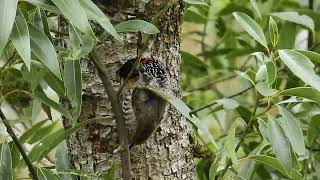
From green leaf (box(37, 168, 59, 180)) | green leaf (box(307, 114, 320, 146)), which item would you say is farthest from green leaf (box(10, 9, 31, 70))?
green leaf (box(307, 114, 320, 146))

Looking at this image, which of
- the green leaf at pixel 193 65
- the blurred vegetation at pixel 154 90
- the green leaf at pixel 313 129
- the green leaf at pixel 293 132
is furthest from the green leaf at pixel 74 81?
the green leaf at pixel 193 65

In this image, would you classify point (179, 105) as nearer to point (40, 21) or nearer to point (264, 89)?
point (264, 89)

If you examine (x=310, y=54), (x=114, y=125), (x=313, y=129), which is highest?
(x=310, y=54)

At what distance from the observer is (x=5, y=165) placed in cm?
121

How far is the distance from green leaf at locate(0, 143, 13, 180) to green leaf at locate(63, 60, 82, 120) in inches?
7.4

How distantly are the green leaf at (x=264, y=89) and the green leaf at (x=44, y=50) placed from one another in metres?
0.30

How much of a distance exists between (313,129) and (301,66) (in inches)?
21.7

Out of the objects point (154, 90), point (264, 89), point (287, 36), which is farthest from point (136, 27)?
point (287, 36)

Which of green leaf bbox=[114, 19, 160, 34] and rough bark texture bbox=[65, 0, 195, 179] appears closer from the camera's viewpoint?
green leaf bbox=[114, 19, 160, 34]

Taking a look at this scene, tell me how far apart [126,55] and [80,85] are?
0.11 m

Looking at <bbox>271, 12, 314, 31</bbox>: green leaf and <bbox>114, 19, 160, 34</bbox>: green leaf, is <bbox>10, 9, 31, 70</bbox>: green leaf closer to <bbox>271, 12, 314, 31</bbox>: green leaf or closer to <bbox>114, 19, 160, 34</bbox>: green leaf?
<bbox>114, 19, 160, 34</bbox>: green leaf

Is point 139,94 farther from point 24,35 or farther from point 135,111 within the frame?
point 24,35

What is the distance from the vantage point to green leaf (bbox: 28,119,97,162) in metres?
1.14

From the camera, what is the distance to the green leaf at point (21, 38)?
0.92m
